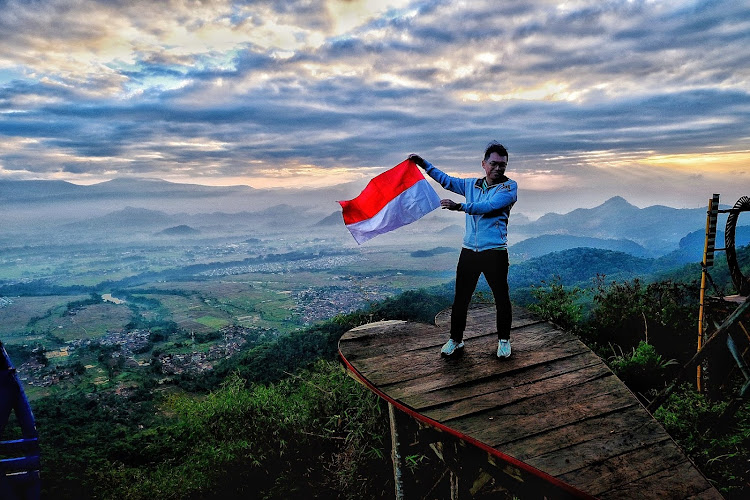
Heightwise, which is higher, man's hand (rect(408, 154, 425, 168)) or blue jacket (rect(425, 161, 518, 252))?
man's hand (rect(408, 154, 425, 168))

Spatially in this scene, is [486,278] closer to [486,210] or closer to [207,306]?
[486,210]

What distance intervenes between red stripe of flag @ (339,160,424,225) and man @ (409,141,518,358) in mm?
623

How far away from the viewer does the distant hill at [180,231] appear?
13400 centimetres

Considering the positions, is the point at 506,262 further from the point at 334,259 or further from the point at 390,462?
the point at 334,259

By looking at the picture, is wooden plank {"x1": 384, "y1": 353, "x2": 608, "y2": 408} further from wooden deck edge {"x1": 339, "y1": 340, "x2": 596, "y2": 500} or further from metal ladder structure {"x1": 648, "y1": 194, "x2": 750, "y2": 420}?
metal ladder structure {"x1": 648, "y1": 194, "x2": 750, "y2": 420}

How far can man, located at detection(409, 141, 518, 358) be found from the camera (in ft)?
14.3

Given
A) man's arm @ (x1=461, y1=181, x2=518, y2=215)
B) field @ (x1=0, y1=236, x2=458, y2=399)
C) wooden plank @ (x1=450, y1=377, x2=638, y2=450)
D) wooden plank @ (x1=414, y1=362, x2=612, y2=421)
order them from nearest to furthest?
wooden plank @ (x1=450, y1=377, x2=638, y2=450) < wooden plank @ (x1=414, y1=362, x2=612, y2=421) < man's arm @ (x1=461, y1=181, x2=518, y2=215) < field @ (x1=0, y1=236, x2=458, y2=399)

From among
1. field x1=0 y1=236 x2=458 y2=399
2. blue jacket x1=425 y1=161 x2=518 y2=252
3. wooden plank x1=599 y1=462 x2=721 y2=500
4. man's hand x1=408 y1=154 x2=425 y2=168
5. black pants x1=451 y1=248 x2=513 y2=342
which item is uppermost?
man's hand x1=408 y1=154 x2=425 y2=168

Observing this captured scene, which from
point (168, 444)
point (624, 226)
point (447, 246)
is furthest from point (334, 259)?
point (168, 444)

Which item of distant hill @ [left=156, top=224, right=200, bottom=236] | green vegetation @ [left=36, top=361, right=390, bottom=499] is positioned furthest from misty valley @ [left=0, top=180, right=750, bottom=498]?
distant hill @ [left=156, top=224, right=200, bottom=236]

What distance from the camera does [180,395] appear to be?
13.5m

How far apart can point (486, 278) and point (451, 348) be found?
0.79 meters

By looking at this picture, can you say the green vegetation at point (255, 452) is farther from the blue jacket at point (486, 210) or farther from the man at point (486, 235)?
the blue jacket at point (486, 210)

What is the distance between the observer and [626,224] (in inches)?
3287
